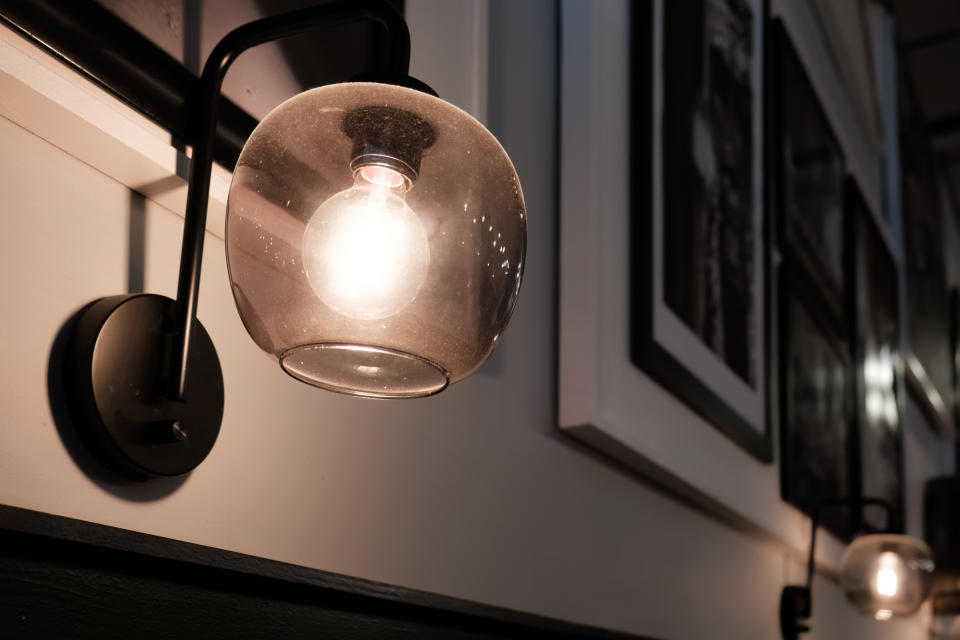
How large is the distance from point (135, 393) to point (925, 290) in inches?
136

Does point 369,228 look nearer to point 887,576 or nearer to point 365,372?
point 365,372

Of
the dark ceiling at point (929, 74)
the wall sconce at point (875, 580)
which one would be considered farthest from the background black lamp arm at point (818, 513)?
the dark ceiling at point (929, 74)

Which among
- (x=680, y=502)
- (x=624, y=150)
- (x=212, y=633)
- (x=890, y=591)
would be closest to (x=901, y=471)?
(x=890, y=591)

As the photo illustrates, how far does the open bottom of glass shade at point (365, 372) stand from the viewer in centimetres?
48

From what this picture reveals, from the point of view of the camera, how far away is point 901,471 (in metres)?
2.63

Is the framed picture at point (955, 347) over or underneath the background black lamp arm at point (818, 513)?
over

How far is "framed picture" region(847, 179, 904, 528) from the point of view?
2211 millimetres

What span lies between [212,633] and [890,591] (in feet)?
4.68

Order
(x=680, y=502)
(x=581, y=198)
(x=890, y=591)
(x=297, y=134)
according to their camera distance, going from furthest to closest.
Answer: (x=890, y=591) → (x=680, y=502) → (x=581, y=198) → (x=297, y=134)

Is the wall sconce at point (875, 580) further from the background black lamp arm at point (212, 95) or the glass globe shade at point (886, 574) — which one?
the background black lamp arm at point (212, 95)

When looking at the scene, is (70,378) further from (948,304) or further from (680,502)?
(948,304)

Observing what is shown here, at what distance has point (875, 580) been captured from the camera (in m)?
1.67

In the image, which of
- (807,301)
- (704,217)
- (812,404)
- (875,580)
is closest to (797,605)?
(875,580)

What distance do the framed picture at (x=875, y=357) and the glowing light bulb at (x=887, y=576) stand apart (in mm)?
448
